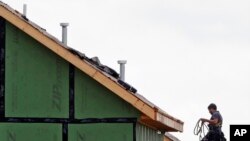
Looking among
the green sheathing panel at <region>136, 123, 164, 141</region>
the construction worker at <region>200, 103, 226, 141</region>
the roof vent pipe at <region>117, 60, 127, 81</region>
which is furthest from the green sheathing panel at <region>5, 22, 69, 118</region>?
the roof vent pipe at <region>117, 60, 127, 81</region>

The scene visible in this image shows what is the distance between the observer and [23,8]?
32.9 metres

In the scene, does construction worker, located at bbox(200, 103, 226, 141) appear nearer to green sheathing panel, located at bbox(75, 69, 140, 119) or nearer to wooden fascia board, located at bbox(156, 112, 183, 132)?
wooden fascia board, located at bbox(156, 112, 183, 132)

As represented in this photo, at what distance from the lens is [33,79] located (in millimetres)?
26234

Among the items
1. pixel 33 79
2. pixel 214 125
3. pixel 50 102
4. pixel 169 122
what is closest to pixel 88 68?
pixel 50 102

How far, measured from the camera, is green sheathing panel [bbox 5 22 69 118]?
26.1 metres

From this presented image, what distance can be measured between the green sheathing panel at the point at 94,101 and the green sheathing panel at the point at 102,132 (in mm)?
211

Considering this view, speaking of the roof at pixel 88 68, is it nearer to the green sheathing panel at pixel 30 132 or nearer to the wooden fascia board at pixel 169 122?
the wooden fascia board at pixel 169 122

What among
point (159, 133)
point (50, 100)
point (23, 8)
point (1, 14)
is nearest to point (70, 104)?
point (50, 100)

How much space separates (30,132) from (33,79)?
3.73ft

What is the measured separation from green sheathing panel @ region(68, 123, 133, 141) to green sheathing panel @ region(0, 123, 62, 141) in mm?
328

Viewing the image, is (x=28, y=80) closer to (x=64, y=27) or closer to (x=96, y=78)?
(x=96, y=78)

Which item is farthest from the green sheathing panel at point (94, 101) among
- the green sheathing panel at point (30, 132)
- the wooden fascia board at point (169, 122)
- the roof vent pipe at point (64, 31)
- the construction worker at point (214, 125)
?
the roof vent pipe at point (64, 31)

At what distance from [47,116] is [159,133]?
5.23 m

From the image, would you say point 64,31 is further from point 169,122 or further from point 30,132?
point 30,132
